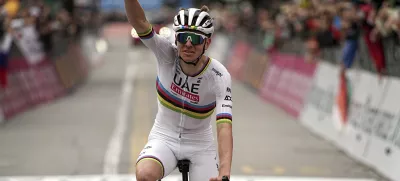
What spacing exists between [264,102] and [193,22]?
1610cm

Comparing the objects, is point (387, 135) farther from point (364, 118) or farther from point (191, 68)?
point (191, 68)

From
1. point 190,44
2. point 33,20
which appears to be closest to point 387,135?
point 190,44

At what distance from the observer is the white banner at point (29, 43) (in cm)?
2086

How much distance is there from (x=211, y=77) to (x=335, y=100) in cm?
851

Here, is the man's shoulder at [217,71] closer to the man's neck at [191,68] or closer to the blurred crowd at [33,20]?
the man's neck at [191,68]

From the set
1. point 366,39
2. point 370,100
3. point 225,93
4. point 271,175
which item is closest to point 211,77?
point 225,93

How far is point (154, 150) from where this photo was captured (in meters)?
6.28

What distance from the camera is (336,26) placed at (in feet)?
58.2

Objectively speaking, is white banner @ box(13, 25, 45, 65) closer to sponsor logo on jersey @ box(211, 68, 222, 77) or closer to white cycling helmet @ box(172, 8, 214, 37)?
sponsor logo on jersey @ box(211, 68, 222, 77)

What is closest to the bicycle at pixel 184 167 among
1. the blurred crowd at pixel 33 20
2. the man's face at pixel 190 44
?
the man's face at pixel 190 44

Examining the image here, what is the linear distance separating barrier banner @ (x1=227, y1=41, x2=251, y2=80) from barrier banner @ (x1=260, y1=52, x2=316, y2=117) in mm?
5024

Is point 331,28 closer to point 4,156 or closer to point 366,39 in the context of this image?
point 366,39

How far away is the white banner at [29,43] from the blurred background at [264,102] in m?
0.05

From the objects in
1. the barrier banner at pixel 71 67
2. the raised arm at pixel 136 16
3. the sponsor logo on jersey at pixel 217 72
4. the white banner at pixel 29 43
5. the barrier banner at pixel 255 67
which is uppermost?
the raised arm at pixel 136 16
